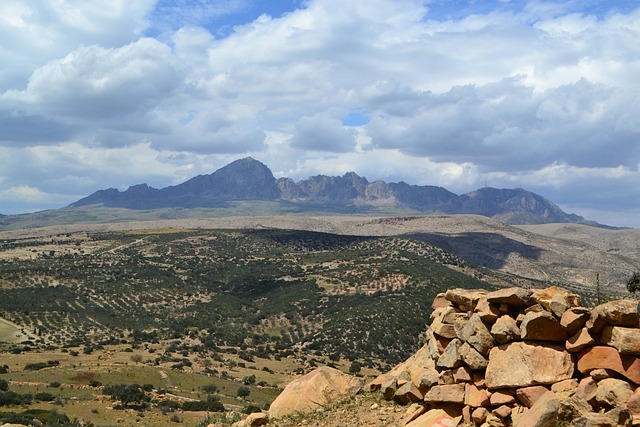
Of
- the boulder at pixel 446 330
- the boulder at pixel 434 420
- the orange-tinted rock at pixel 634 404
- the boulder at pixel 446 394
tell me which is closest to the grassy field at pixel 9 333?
the boulder at pixel 446 330

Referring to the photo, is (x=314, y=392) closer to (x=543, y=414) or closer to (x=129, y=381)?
(x=543, y=414)

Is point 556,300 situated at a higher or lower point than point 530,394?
higher

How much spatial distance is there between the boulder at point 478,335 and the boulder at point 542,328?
3.43 feet

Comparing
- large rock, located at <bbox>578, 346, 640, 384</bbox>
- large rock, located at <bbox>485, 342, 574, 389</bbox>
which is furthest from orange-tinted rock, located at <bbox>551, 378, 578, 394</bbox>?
large rock, located at <bbox>578, 346, 640, 384</bbox>

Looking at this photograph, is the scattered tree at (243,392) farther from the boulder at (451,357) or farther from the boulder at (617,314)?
the boulder at (617,314)

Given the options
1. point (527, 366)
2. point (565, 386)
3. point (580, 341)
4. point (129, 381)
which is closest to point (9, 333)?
point (129, 381)

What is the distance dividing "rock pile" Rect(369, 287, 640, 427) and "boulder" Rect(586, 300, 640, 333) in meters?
0.02

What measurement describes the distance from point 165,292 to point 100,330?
2571cm

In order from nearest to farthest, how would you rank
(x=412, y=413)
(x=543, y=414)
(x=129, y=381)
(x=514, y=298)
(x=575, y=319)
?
1. (x=543, y=414)
2. (x=575, y=319)
3. (x=514, y=298)
4. (x=412, y=413)
5. (x=129, y=381)

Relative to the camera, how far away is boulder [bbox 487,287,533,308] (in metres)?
14.4

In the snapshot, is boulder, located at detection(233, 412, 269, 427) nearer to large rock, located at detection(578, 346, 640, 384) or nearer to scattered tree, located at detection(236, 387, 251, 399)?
large rock, located at detection(578, 346, 640, 384)

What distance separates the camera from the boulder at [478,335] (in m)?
14.5

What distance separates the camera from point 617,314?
1241 cm

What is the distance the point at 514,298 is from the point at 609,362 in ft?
9.36
